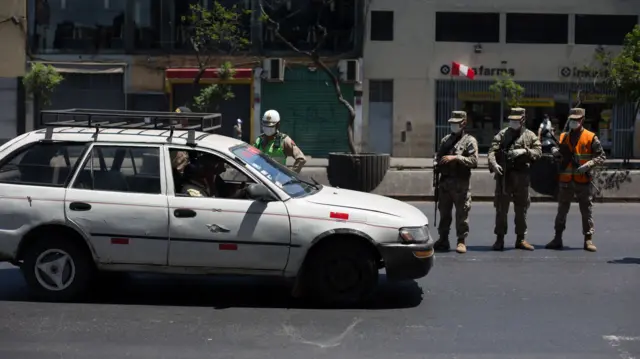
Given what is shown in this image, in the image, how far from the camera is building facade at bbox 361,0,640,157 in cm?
3234

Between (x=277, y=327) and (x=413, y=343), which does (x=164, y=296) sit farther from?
(x=413, y=343)

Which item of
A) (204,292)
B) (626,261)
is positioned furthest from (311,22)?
(204,292)

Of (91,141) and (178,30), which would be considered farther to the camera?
(178,30)

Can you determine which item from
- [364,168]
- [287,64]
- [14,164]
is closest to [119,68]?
[287,64]

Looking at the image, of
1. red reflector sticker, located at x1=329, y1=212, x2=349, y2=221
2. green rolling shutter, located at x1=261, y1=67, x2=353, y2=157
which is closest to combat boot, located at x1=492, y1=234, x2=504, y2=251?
red reflector sticker, located at x1=329, y1=212, x2=349, y2=221

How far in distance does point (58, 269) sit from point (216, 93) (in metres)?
22.7

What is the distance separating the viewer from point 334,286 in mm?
7801

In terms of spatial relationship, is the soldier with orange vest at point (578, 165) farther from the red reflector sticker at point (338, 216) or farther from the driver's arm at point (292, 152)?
the red reflector sticker at point (338, 216)

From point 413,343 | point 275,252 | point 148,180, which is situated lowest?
point 413,343

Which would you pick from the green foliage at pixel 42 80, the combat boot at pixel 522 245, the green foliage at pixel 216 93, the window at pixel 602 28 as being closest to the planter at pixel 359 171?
the combat boot at pixel 522 245

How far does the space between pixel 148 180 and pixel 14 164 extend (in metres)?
1.20

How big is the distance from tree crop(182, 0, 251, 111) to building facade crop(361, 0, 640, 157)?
15.7ft

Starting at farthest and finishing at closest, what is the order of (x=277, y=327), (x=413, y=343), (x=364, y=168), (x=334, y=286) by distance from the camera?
(x=364, y=168) → (x=334, y=286) → (x=277, y=327) → (x=413, y=343)

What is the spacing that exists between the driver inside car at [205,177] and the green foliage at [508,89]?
24256 millimetres
